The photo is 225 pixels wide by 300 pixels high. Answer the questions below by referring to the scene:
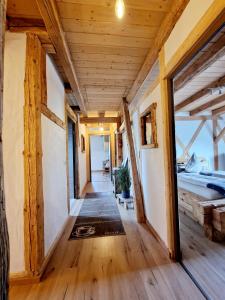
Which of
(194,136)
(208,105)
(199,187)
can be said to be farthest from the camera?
Result: (194,136)

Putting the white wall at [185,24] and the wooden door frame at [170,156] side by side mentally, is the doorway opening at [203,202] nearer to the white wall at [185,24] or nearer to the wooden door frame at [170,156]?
the wooden door frame at [170,156]

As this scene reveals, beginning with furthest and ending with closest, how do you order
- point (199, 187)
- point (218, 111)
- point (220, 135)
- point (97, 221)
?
point (220, 135) → point (218, 111) → point (97, 221) → point (199, 187)

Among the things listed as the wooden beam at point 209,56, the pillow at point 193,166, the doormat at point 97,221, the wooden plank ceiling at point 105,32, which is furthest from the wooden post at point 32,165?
the pillow at point 193,166

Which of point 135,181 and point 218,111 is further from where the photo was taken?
point 218,111

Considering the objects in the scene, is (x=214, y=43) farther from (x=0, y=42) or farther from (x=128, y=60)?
(x=0, y=42)

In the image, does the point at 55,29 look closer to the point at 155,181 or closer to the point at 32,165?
the point at 32,165

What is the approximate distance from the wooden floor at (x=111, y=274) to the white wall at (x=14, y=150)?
333 millimetres

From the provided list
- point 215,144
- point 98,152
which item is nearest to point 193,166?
point 215,144

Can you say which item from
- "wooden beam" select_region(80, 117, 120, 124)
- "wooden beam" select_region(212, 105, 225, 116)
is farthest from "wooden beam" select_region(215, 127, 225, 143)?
"wooden beam" select_region(80, 117, 120, 124)

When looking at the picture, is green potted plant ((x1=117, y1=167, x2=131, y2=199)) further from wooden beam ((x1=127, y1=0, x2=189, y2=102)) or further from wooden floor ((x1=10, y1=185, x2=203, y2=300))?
wooden beam ((x1=127, y1=0, x2=189, y2=102))

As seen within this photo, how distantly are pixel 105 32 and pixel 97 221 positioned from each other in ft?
8.50

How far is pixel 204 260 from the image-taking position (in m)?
1.75

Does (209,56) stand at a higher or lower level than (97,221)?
higher

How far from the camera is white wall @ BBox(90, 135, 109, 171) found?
1116cm
